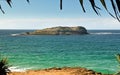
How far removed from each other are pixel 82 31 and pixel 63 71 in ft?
439

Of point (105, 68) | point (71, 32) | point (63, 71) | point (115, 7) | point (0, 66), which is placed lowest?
point (71, 32)

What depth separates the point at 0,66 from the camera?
14555mm

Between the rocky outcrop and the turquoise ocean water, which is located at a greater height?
the turquoise ocean water

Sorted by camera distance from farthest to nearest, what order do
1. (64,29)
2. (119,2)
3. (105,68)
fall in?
(64,29)
(105,68)
(119,2)

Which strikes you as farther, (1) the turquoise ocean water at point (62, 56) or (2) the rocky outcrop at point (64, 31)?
(2) the rocky outcrop at point (64, 31)

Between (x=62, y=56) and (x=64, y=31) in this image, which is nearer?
(x=62, y=56)

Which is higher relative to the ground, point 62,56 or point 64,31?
point 62,56

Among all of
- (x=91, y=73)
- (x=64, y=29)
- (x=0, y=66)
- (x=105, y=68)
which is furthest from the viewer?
(x=64, y=29)

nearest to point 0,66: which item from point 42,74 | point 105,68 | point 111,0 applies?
point 42,74

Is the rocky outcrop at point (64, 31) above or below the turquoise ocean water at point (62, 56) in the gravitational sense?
below

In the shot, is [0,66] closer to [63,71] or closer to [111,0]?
[63,71]

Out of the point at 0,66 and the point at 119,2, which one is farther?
the point at 0,66

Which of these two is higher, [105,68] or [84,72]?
[84,72]

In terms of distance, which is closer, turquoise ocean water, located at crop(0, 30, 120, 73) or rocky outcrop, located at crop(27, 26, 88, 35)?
turquoise ocean water, located at crop(0, 30, 120, 73)
